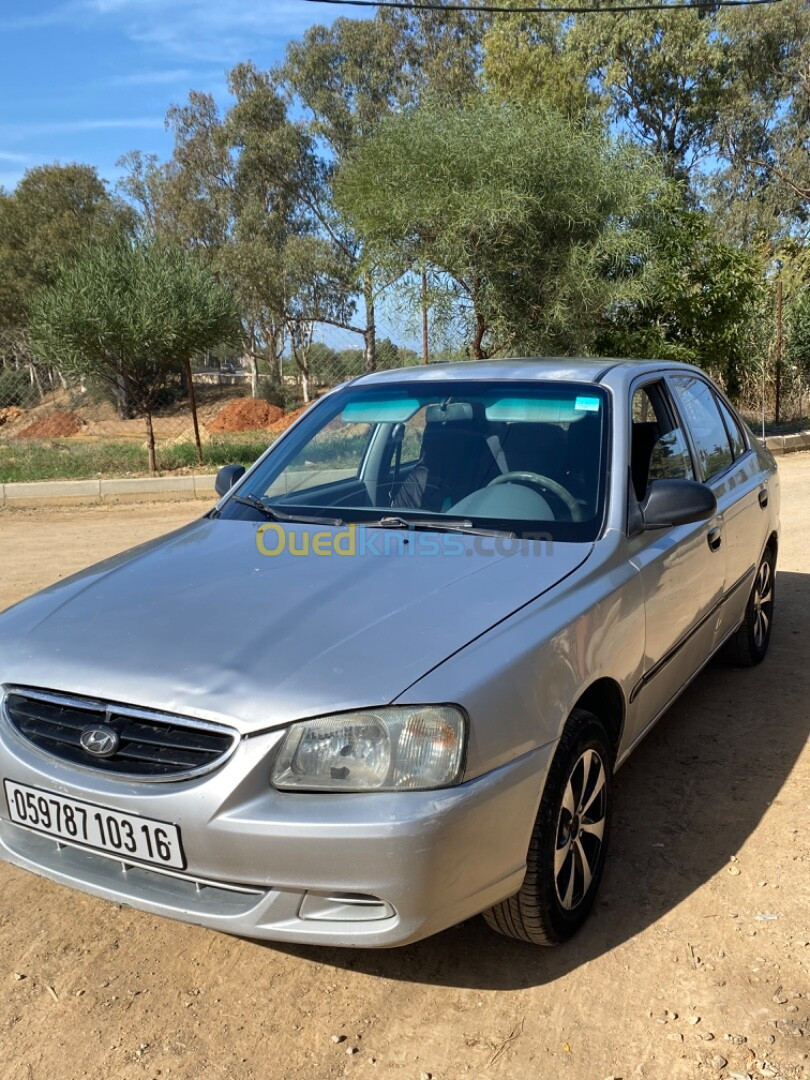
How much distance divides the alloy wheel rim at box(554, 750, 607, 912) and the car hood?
21.4 inches

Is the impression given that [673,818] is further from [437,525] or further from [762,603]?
[762,603]

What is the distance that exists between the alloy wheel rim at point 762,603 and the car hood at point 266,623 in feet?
7.61

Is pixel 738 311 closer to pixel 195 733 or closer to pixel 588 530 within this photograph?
pixel 588 530

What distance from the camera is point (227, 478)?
407cm

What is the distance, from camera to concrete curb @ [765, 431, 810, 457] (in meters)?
15.5

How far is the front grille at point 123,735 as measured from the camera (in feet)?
7.11

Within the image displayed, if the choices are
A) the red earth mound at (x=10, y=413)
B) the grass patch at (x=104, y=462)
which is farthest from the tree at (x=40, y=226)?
the grass patch at (x=104, y=462)

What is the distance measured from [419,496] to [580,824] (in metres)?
1.30

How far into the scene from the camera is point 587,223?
13.4 metres

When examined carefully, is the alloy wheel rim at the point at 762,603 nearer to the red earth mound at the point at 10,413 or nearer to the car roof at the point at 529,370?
the car roof at the point at 529,370

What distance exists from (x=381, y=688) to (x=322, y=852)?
383 millimetres

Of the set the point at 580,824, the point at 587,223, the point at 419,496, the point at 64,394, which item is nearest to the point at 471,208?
the point at 587,223

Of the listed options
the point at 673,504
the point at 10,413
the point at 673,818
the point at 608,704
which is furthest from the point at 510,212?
the point at 10,413

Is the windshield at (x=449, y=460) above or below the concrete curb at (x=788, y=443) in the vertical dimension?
above
